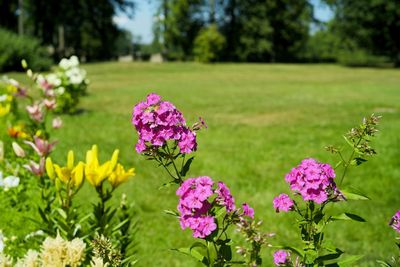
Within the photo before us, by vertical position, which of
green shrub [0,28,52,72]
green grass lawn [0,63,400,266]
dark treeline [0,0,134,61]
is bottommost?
green grass lawn [0,63,400,266]

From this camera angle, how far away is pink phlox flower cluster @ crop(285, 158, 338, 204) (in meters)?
1.64

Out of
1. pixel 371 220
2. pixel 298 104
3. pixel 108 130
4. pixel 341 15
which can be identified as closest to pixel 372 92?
pixel 298 104

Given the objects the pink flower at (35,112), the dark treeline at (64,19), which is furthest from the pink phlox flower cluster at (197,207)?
the dark treeline at (64,19)

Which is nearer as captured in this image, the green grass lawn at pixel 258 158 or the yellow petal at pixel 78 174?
the yellow petal at pixel 78 174

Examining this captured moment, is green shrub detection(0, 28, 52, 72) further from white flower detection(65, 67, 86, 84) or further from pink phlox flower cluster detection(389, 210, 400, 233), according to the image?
pink phlox flower cluster detection(389, 210, 400, 233)

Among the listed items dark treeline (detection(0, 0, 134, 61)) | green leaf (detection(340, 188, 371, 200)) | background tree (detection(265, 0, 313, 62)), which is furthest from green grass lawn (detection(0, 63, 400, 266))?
background tree (detection(265, 0, 313, 62))

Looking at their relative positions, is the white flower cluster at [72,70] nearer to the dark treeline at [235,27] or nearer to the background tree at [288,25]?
the dark treeline at [235,27]

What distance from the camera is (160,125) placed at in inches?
69.0

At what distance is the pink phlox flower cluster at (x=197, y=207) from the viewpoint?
5.23ft

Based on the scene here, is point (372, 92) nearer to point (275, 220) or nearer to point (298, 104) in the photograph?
point (298, 104)

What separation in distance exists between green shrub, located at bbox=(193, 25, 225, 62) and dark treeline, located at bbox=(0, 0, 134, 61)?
30.7 ft

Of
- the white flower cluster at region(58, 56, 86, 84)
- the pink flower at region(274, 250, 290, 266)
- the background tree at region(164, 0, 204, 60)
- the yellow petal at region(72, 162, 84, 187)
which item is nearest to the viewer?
the pink flower at region(274, 250, 290, 266)

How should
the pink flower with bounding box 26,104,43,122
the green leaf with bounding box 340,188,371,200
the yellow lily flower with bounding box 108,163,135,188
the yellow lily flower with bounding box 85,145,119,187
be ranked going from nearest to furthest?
the green leaf with bounding box 340,188,371,200 < the yellow lily flower with bounding box 85,145,119,187 < the yellow lily flower with bounding box 108,163,135,188 < the pink flower with bounding box 26,104,43,122

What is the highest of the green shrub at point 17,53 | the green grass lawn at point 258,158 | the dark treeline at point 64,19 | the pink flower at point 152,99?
the dark treeline at point 64,19
